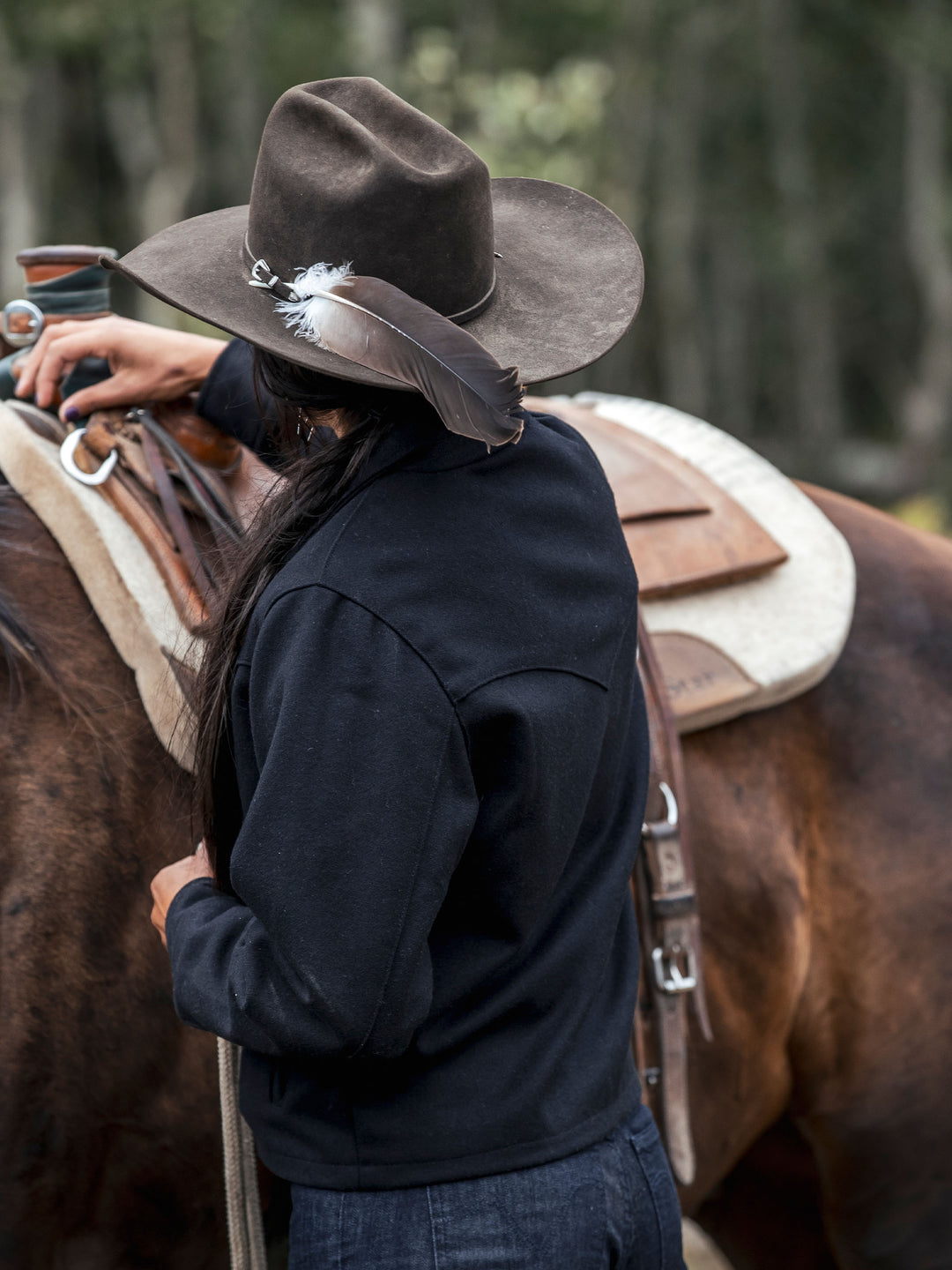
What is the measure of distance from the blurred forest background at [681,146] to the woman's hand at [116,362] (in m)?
6.29

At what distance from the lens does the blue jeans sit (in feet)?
3.79

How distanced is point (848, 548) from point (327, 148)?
4.59 feet

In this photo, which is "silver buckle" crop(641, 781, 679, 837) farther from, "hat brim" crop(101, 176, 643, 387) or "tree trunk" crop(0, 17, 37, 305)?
"tree trunk" crop(0, 17, 37, 305)

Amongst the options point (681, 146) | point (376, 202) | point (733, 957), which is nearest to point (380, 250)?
point (376, 202)

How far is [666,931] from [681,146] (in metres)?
23.3

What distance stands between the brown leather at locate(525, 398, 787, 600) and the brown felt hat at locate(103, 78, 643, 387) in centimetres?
75

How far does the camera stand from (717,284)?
2973 cm

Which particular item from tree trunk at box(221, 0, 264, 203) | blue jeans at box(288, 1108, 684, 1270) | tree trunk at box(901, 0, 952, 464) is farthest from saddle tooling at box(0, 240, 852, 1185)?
tree trunk at box(221, 0, 264, 203)

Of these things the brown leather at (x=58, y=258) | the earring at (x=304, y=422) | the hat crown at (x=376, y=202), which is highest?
the hat crown at (x=376, y=202)

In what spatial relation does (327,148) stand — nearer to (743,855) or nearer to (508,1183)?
(508,1183)

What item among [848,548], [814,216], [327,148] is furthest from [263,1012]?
[814,216]

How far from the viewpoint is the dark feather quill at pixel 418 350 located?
1.01 meters

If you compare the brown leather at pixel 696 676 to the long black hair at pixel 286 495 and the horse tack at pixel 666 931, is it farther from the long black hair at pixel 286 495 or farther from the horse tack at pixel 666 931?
the long black hair at pixel 286 495

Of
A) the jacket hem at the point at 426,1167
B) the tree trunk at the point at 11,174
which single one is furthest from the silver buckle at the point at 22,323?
the tree trunk at the point at 11,174
